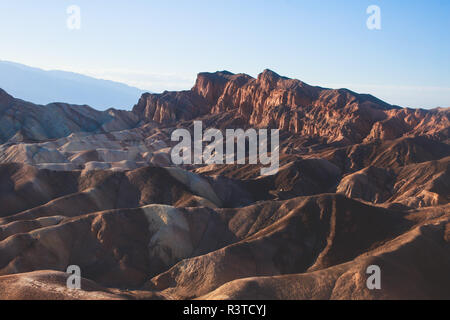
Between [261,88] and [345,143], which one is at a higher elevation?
[261,88]

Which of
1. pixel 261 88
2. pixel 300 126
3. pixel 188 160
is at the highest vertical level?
pixel 261 88

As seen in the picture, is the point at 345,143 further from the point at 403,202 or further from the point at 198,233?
the point at 198,233
